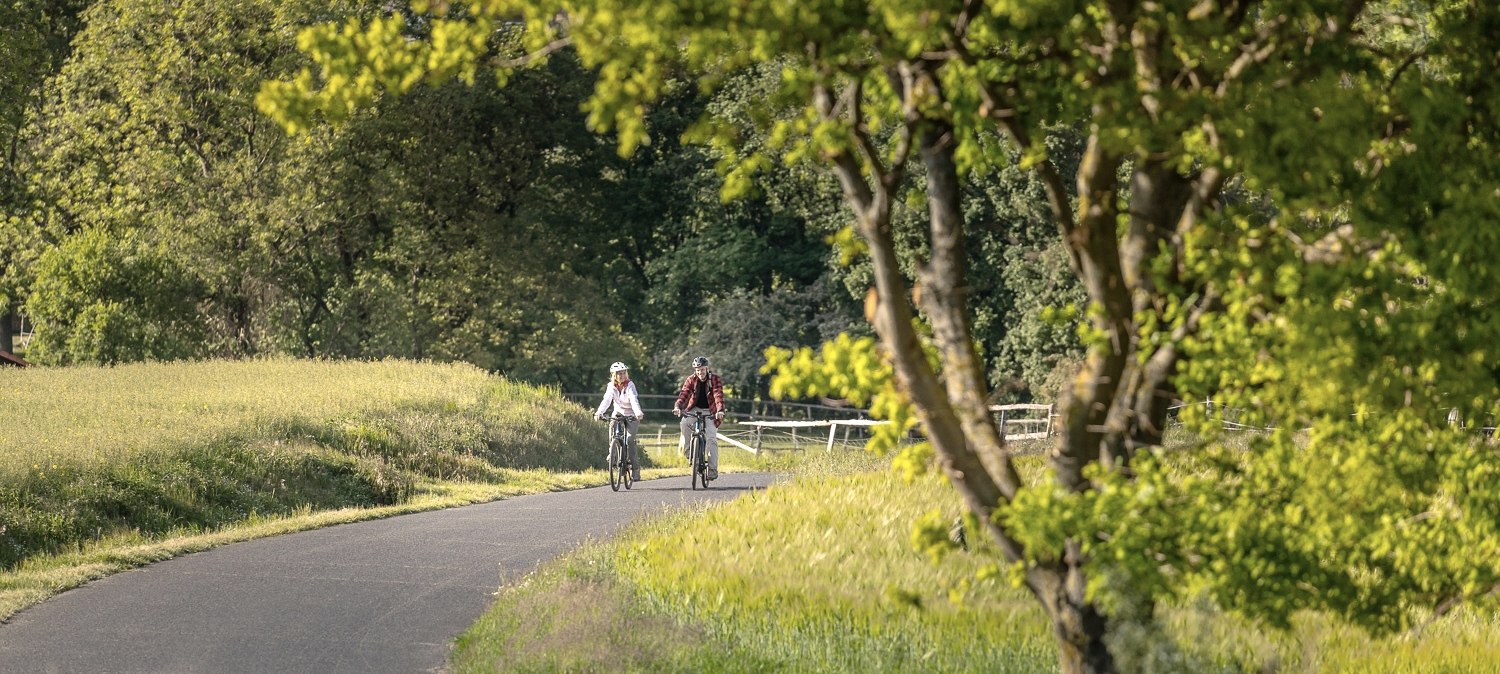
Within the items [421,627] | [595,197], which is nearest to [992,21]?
[421,627]

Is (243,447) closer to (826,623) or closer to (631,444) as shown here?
(631,444)

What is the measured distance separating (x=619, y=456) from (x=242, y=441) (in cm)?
532

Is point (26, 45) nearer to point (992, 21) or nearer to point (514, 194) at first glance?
point (514, 194)

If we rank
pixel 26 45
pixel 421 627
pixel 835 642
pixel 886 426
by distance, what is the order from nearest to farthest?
pixel 886 426 < pixel 835 642 < pixel 421 627 < pixel 26 45

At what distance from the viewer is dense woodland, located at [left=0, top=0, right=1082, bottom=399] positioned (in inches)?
1828

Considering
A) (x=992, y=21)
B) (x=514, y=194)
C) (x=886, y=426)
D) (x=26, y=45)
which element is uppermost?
(x=26, y=45)

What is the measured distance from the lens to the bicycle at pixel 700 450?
81.6 ft

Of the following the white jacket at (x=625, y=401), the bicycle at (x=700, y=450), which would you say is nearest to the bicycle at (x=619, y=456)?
the white jacket at (x=625, y=401)

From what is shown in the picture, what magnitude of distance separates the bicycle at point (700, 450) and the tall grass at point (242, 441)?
13.2ft

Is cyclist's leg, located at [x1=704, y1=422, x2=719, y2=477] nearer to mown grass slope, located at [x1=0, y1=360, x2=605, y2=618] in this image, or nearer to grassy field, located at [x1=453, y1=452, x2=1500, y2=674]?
mown grass slope, located at [x1=0, y1=360, x2=605, y2=618]

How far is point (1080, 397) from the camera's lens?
8.20 metres

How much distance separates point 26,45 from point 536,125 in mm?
15499

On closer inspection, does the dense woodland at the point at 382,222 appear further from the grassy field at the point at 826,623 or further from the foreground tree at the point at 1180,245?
the foreground tree at the point at 1180,245

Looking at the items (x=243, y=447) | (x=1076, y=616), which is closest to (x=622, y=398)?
(x=243, y=447)
